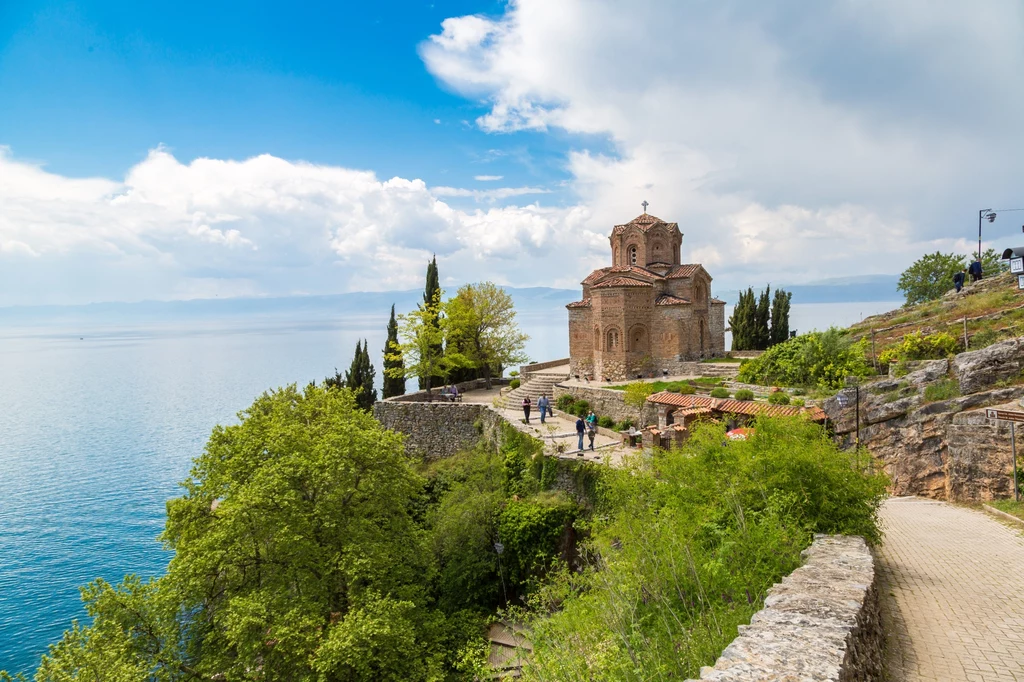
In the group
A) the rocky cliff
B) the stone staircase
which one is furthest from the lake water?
the rocky cliff

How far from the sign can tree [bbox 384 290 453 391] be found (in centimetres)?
2713

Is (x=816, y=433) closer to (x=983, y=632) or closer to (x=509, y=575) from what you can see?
(x=983, y=632)

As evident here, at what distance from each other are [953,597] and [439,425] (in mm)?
24429

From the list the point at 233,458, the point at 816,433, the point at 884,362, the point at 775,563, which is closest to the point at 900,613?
the point at 775,563

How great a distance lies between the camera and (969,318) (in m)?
24.0

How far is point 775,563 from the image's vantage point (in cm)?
741

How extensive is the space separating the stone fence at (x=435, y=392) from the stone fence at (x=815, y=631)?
2800 cm

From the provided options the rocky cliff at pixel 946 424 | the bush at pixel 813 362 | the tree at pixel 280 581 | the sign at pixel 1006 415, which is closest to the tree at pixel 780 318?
the bush at pixel 813 362

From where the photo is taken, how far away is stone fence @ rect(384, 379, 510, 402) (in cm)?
3362

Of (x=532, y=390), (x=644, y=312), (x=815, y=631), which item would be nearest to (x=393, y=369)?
(x=532, y=390)

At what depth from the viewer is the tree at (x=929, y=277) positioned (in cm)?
4534

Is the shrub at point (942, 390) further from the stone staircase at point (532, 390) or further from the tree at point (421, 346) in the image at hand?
the tree at point (421, 346)

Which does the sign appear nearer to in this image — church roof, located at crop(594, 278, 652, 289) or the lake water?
church roof, located at crop(594, 278, 652, 289)

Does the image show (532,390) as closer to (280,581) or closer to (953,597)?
(280,581)
